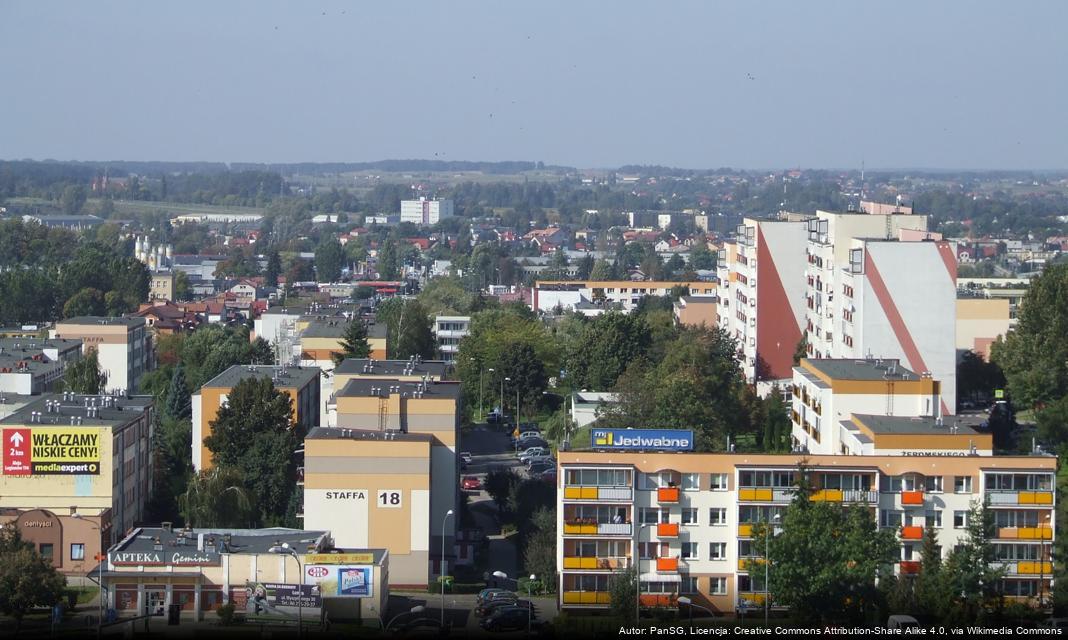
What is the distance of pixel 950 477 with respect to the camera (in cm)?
843

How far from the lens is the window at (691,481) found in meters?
8.51

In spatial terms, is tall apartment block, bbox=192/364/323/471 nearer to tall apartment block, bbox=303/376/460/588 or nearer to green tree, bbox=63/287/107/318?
tall apartment block, bbox=303/376/460/588

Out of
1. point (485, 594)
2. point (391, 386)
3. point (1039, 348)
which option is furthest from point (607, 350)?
point (485, 594)

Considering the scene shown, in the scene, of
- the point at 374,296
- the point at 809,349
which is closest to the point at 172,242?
the point at 374,296

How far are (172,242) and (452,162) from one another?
74084 millimetres

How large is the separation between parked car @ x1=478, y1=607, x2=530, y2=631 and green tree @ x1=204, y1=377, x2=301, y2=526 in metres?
2.61

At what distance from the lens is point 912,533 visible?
27.5 feet

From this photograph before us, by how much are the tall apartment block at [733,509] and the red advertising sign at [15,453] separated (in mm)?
3556

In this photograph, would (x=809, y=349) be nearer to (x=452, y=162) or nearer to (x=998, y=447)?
(x=998, y=447)

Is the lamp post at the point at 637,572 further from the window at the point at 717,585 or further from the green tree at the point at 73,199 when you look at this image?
the green tree at the point at 73,199

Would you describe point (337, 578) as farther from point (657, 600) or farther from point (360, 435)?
point (657, 600)

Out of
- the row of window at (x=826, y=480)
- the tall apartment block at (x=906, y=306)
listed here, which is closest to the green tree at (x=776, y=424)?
the tall apartment block at (x=906, y=306)

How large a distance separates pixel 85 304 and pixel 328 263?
43.9ft

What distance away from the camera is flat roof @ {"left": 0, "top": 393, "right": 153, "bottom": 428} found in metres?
10.2
